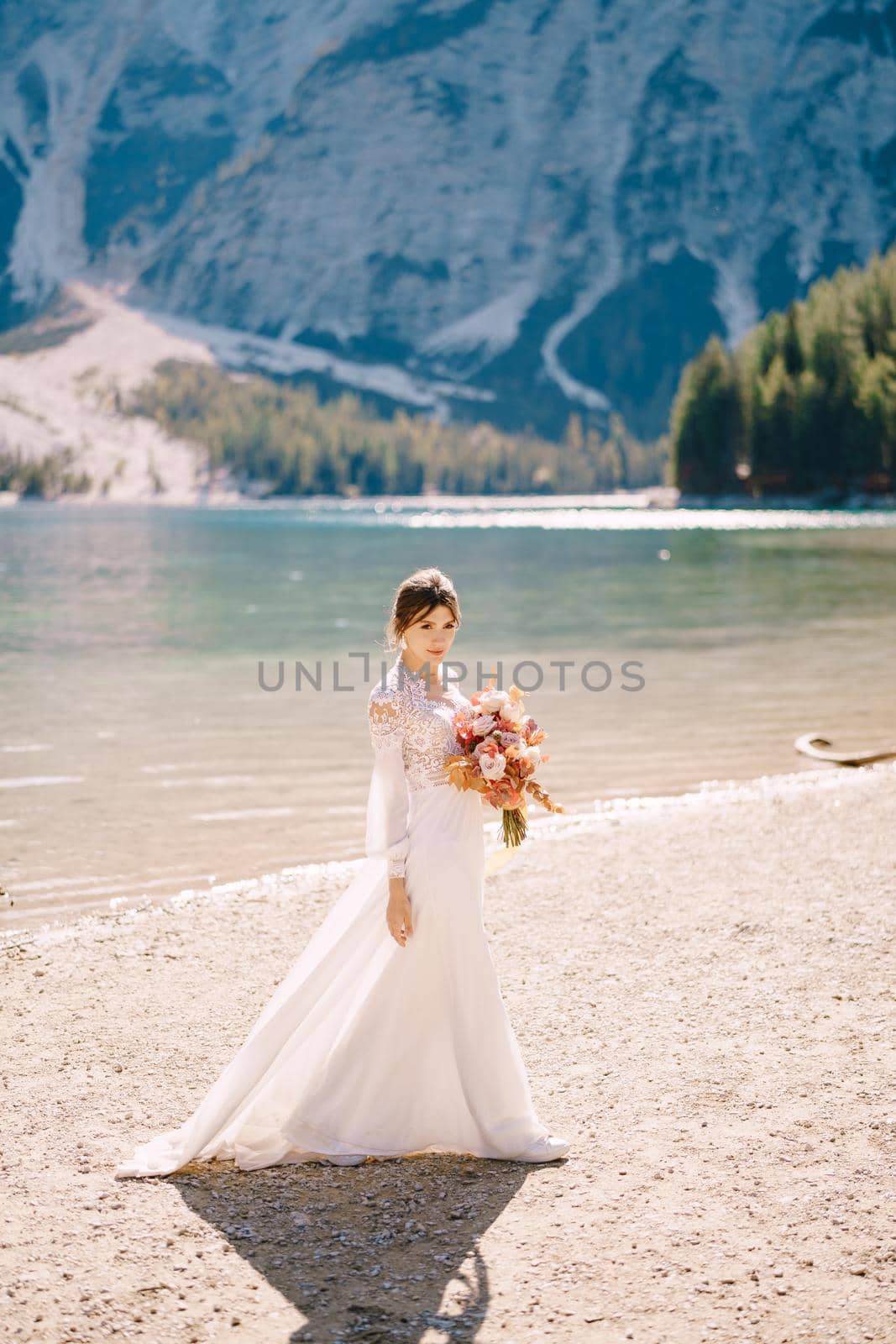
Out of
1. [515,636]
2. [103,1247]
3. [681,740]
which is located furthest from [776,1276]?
[515,636]

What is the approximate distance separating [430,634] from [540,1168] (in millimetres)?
2487

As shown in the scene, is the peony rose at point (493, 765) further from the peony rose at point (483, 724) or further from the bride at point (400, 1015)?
the bride at point (400, 1015)

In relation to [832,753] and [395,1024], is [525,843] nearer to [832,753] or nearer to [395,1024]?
[832,753]

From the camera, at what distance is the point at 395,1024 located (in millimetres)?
6379

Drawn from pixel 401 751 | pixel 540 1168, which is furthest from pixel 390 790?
Result: pixel 540 1168

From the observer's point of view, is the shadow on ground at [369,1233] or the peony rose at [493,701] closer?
the shadow on ground at [369,1233]

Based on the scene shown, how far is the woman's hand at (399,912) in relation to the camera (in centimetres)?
630

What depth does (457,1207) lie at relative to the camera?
6.02m

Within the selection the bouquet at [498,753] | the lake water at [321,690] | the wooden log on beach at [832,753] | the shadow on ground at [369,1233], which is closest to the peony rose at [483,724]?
the bouquet at [498,753]

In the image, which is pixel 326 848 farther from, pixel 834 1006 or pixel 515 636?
pixel 515 636

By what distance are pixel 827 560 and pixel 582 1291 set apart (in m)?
61.8

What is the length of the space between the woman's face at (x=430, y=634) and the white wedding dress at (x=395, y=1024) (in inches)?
5.0

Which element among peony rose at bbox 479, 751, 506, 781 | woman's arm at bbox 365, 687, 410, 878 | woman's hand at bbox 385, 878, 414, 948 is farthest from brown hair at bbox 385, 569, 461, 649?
woman's hand at bbox 385, 878, 414, 948

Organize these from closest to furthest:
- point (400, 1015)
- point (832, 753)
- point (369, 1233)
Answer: point (369, 1233)
point (400, 1015)
point (832, 753)
